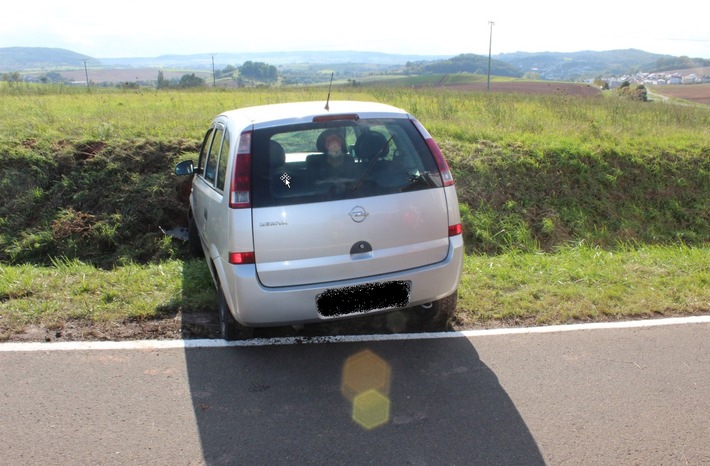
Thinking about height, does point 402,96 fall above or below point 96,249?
above

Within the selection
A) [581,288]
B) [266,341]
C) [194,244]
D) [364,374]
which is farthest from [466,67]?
[364,374]

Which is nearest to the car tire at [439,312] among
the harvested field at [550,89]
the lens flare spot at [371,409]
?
the lens flare spot at [371,409]

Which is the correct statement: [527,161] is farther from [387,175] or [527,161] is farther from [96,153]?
[96,153]

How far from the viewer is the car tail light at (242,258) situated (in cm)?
373

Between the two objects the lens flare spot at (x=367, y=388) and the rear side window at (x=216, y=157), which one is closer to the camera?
the lens flare spot at (x=367, y=388)

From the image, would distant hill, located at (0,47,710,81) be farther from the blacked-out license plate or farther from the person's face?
the blacked-out license plate

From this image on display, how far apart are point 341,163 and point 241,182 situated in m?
0.71

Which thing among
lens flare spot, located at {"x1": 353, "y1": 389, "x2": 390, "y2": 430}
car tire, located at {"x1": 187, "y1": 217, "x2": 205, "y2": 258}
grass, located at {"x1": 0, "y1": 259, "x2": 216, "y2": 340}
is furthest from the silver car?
car tire, located at {"x1": 187, "y1": 217, "x2": 205, "y2": 258}

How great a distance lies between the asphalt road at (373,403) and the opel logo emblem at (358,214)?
→ 3.44 ft

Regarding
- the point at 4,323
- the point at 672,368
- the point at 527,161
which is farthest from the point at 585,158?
the point at 4,323

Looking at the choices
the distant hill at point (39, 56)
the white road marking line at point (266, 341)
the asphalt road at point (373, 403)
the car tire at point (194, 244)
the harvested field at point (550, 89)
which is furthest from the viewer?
the distant hill at point (39, 56)

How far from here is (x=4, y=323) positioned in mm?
4680

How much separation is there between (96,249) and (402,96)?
41.0 ft

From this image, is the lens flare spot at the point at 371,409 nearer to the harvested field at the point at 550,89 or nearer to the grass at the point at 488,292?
the grass at the point at 488,292
